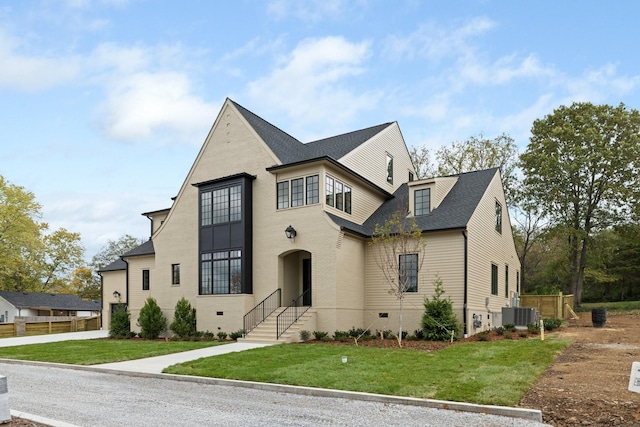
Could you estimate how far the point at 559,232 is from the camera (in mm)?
35812

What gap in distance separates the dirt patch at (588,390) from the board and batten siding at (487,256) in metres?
6.37

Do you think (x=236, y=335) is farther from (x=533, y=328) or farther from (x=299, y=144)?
(x=533, y=328)

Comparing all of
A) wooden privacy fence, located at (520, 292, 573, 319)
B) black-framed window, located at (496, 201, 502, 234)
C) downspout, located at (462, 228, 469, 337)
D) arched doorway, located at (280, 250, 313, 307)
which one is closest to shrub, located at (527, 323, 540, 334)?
downspout, located at (462, 228, 469, 337)

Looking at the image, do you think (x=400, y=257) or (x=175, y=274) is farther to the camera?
(x=175, y=274)

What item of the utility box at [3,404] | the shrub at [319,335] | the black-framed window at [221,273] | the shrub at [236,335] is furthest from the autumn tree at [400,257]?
the utility box at [3,404]

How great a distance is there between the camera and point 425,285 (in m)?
20.1

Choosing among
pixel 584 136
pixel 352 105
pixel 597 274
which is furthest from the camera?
pixel 597 274

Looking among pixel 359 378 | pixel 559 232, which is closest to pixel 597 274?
pixel 559 232

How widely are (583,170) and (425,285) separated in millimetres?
22308

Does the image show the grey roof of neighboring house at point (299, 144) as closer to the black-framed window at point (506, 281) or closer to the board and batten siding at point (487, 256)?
the board and batten siding at point (487, 256)

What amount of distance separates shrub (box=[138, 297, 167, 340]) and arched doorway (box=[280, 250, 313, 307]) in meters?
6.68

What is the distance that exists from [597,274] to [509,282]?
1925 cm

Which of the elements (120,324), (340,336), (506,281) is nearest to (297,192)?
(340,336)

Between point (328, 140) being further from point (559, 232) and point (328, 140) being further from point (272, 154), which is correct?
point (559, 232)
